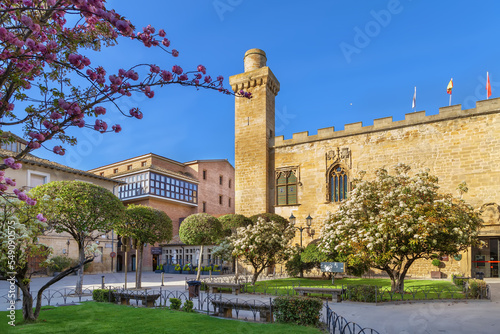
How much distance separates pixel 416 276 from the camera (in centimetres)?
2406

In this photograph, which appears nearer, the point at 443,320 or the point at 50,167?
the point at 443,320

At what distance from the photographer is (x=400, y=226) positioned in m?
14.1

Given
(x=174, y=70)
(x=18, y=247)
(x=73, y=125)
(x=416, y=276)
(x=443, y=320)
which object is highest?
(x=174, y=70)

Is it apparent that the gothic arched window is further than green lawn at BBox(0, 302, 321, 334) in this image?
Yes

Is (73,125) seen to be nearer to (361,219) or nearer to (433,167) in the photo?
(361,219)

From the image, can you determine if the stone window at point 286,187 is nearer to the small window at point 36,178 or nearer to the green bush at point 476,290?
the green bush at point 476,290

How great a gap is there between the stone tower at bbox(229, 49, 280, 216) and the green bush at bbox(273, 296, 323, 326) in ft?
65.6

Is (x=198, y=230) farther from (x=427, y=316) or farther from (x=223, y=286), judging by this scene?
(x=427, y=316)

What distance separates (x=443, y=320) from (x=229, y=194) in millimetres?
46154

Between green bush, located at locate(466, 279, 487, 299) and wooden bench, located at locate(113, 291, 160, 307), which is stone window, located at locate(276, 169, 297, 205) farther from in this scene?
wooden bench, located at locate(113, 291, 160, 307)

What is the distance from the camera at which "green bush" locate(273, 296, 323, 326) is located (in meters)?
9.08

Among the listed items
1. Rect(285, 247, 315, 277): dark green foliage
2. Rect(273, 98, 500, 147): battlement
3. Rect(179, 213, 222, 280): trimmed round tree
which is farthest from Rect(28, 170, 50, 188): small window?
Rect(285, 247, 315, 277): dark green foliage

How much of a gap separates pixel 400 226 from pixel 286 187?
51.1 feet

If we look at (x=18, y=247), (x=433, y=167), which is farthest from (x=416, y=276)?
(x=18, y=247)
